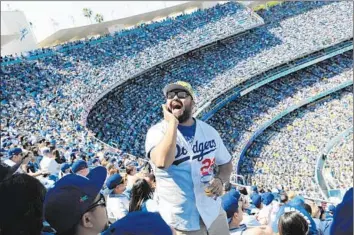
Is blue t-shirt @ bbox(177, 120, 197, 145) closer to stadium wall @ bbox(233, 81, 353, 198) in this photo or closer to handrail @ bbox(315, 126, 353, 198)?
handrail @ bbox(315, 126, 353, 198)

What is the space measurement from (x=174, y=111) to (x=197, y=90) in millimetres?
27353

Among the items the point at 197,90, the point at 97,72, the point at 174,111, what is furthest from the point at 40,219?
the point at 197,90

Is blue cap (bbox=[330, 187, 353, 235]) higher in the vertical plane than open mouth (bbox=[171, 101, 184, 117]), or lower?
lower

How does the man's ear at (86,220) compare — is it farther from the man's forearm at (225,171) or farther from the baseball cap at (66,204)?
the man's forearm at (225,171)

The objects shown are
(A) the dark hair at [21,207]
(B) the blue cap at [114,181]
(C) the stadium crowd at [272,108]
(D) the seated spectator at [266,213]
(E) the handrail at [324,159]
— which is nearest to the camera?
(A) the dark hair at [21,207]

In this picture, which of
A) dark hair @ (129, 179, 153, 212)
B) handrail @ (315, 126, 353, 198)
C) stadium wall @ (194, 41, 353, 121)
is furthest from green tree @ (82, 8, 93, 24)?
dark hair @ (129, 179, 153, 212)

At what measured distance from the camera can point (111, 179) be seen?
4781 millimetres

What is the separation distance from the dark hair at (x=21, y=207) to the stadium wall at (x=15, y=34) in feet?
114

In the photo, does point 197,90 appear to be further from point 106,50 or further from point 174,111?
point 174,111

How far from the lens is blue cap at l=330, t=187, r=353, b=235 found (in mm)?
2209

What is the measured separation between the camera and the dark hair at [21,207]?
81.0 inches

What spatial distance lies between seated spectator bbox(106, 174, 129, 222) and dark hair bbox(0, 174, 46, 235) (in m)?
2.49

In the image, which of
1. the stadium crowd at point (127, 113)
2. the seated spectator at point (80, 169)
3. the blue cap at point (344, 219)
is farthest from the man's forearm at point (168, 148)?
the seated spectator at point (80, 169)

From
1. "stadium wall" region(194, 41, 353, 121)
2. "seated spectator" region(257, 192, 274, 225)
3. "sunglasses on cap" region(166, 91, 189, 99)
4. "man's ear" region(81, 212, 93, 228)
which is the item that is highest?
"sunglasses on cap" region(166, 91, 189, 99)
